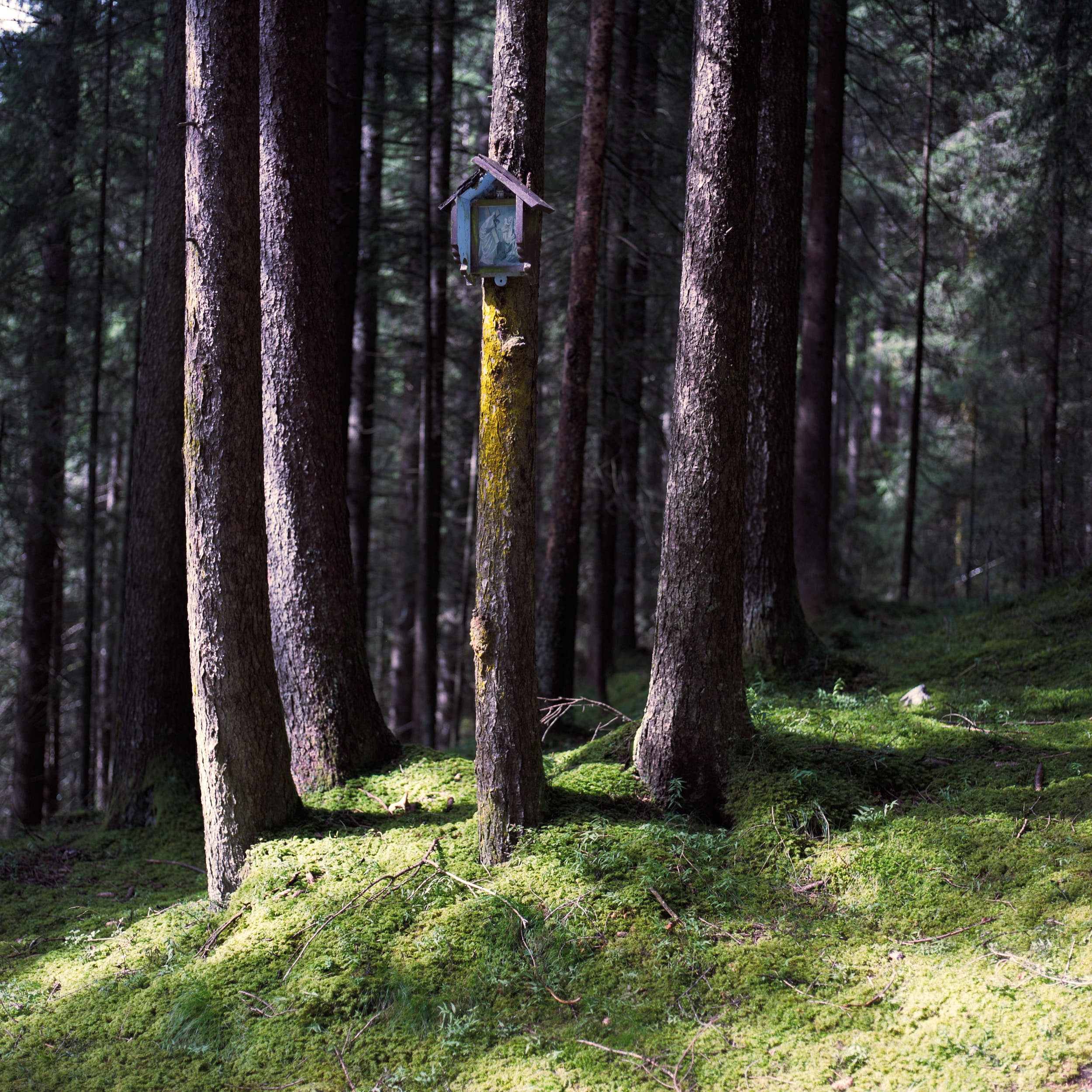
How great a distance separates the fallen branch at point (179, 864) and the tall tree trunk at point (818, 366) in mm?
8444

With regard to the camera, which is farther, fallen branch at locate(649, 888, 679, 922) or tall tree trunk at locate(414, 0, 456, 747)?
tall tree trunk at locate(414, 0, 456, 747)

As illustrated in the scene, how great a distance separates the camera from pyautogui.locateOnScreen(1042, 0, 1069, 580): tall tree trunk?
1097 centimetres

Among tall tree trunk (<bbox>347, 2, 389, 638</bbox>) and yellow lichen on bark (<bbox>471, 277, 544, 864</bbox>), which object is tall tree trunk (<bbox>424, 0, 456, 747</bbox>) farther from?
yellow lichen on bark (<bbox>471, 277, 544, 864</bbox>)

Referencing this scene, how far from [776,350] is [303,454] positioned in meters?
4.21

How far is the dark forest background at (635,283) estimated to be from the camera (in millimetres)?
11680

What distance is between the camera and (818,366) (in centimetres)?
1215

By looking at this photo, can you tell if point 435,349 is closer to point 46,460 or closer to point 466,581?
point 466,581

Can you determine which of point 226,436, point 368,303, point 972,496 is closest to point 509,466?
point 226,436

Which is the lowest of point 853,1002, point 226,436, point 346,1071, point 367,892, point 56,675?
point 346,1071

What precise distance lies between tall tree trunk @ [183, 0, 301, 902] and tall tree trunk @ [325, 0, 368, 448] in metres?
3.95

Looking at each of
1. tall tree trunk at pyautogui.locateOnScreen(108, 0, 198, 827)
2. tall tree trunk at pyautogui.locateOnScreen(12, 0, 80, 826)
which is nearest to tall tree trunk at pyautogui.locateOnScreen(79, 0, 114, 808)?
tall tree trunk at pyautogui.locateOnScreen(12, 0, 80, 826)

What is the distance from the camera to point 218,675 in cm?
498

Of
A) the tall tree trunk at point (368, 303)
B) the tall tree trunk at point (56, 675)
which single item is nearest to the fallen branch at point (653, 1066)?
the tall tree trunk at point (368, 303)

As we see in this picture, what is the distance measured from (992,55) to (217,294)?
12148 millimetres
